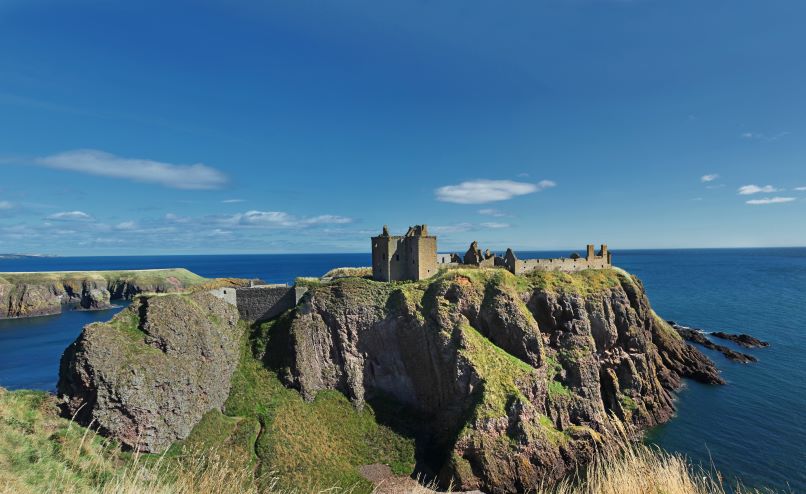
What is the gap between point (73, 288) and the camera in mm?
122688

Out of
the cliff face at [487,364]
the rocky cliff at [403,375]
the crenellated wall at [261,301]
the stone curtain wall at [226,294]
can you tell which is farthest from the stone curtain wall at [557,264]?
the stone curtain wall at [226,294]

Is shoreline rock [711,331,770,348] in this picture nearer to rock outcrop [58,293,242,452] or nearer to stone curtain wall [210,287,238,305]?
rock outcrop [58,293,242,452]

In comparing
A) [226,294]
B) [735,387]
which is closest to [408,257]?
[226,294]

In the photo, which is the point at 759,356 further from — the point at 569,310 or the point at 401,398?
the point at 401,398

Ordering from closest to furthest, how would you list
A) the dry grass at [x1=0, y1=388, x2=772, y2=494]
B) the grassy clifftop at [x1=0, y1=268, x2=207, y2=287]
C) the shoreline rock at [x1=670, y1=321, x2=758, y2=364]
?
the dry grass at [x1=0, y1=388, x2=772, y2=494] → the shoreline rock at [x1=670, y1=321, x2=758, y2=364] → the grassy clifftop at [x1=0, y1=268, x2=207, y2=287]

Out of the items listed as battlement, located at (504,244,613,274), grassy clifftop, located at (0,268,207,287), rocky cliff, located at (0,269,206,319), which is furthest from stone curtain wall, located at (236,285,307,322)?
grassy clifftop, located at (0,268,207,287)

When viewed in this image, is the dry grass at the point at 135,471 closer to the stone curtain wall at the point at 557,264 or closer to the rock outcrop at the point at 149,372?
the rock outcrop at the point at 149,372

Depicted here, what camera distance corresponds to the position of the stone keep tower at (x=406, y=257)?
50656 millimetres

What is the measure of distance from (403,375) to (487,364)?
33.1 ft

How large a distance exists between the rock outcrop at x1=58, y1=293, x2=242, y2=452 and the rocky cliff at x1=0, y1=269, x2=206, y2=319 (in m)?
68.8

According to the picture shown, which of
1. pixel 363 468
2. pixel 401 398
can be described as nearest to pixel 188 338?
pixel 363 468

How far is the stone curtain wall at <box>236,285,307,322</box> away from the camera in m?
49.2

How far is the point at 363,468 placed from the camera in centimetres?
3834

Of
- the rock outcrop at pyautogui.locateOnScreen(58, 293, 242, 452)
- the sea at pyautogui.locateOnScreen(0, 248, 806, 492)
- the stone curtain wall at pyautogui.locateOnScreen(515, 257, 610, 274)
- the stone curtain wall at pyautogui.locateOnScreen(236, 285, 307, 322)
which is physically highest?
the stone curtain wall at pyautogui.locateOnScreen(515, 257, 610, 274)
